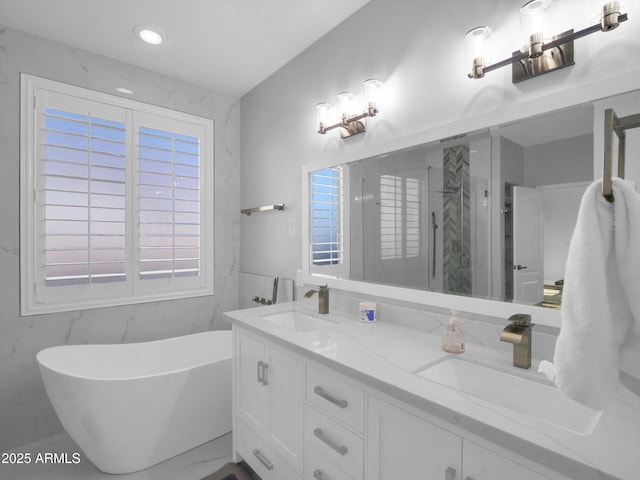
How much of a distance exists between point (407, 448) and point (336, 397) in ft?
1.01

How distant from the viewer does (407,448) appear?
96 cm

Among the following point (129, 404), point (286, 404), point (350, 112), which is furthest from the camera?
point (350, 112)

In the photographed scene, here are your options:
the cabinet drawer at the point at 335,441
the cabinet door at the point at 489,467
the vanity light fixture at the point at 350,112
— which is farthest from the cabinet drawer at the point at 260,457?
the vanity light fixture at the point at 350,112

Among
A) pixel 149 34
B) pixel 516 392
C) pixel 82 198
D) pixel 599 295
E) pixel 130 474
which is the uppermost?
pixel 149 34

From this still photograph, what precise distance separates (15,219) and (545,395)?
9.50 feet

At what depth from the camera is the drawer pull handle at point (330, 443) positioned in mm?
1161

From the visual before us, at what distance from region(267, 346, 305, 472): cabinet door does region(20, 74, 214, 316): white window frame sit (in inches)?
60.4

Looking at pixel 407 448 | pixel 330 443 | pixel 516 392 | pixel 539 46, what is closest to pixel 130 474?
pixel 330 443

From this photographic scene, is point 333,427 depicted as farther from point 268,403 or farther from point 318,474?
point 268,403

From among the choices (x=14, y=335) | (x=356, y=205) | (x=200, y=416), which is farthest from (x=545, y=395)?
(x=14, y=335)

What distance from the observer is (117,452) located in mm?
1823

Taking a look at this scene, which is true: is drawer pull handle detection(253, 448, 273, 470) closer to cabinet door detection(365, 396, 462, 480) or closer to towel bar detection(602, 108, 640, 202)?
cabinet door detection(365, 396, 462, 480)

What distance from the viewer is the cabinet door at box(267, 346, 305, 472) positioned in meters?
1.39

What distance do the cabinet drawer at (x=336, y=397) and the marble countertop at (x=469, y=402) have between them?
6 cm
